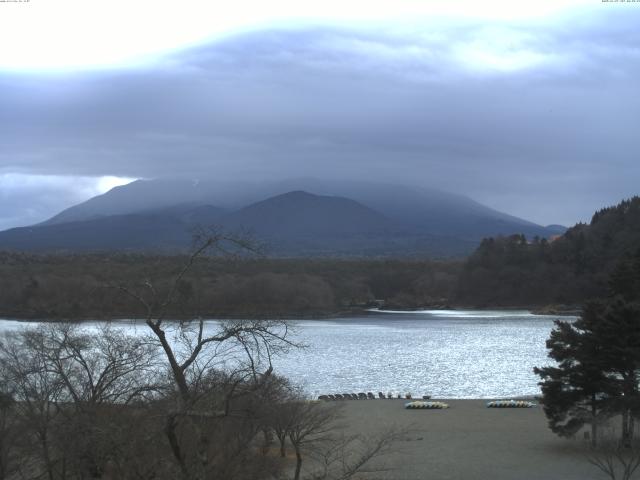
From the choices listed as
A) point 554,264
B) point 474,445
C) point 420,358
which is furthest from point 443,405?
point 554,264

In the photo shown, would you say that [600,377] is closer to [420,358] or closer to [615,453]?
[615,453]

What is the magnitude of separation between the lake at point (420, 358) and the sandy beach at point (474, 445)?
572 cm

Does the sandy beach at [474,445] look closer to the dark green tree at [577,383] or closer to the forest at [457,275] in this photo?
the dark green tree at [577,383]

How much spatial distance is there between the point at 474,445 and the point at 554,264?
349 feet

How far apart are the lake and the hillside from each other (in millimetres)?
23828

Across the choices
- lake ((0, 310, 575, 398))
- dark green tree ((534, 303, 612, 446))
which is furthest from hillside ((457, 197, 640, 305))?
dark green tree ((534, 303, 612, 446))

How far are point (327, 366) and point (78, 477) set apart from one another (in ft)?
140

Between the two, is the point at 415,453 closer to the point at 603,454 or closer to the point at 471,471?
the point at 471,471

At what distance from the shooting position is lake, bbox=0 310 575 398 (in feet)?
160

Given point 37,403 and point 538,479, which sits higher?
point 37,403

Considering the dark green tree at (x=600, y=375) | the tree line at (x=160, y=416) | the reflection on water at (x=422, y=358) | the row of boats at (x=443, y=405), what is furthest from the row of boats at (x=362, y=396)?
the tree line at (x=160, y=416)

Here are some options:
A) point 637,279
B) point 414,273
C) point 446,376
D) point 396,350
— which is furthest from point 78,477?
point 414,273

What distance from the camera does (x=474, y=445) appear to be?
2852 centimetres

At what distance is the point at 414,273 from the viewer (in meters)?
Answer: 153
